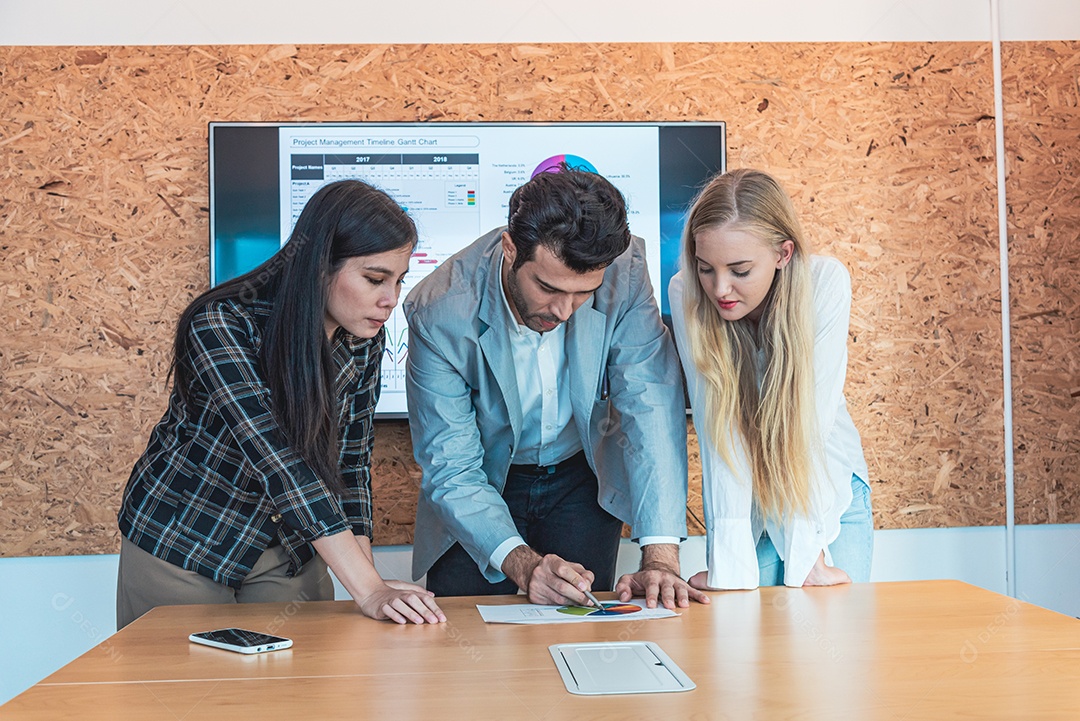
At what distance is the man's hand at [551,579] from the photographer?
162 centimetres

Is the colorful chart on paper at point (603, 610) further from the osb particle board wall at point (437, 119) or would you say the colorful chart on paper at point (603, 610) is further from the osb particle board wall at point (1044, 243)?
the osb particle board wall at point (1044, 243)

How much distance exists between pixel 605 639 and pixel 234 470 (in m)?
0.69

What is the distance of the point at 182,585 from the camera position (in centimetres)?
165

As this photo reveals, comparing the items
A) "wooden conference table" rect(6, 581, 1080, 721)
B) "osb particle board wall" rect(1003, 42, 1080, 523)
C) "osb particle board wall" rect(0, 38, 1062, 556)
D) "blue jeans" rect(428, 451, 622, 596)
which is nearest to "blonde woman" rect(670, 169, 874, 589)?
"wooden conference table" rect(6, 581, 1080, 721)

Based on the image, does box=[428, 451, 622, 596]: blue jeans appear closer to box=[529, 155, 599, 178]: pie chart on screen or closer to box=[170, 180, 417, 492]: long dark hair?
box=[170, 180, 417, 492]: long dark hair

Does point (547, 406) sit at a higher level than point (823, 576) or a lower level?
higher

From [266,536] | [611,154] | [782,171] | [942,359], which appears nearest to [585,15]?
[611,154]

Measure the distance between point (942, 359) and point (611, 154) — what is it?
1169 millimetres

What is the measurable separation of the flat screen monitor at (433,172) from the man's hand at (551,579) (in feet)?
3.44

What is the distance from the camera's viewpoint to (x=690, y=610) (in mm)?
1573

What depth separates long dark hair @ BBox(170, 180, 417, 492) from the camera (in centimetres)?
156

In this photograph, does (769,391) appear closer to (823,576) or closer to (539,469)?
(823,576)

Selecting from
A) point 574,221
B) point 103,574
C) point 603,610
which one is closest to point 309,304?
point 574,221

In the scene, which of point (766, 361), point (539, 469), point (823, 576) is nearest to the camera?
point (823, 576)
